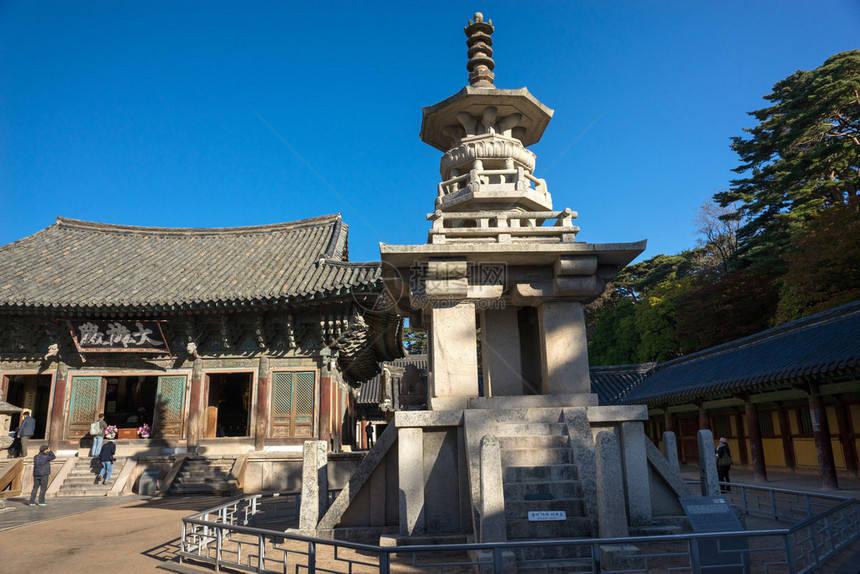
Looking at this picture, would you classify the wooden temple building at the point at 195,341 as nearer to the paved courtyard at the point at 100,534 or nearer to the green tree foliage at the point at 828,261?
the paved courtyard at the point at 100,534

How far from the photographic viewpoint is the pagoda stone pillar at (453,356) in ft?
27.3

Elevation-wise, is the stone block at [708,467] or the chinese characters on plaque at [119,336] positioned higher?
the chinese characters on plaque at [119,336]

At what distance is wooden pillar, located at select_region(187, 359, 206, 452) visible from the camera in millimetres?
18016

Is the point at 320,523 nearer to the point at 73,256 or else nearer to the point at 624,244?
the point at 624,244

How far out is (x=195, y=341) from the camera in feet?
60.6

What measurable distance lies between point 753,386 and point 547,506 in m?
12.8

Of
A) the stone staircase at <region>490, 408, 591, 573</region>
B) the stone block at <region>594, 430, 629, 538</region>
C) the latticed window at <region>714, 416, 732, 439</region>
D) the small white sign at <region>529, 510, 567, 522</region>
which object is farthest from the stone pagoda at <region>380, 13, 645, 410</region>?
the latticed window at <region>714, 416, 732, 439</region>

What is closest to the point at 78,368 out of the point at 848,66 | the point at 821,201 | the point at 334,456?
the point at 334,456

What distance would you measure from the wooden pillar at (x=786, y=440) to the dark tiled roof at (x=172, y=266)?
1468 cm

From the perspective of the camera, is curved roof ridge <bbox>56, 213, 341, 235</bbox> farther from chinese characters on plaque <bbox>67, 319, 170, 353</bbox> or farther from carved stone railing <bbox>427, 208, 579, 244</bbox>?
carved stone railing <bbox>427, 208, 579, 244</bbox>

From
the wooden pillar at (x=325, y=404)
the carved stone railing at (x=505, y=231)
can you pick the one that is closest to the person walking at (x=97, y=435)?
the wooden pillar at (x=325, y=404)

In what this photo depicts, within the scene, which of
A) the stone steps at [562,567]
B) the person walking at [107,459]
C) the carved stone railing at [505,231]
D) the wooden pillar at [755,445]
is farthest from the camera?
the wooden pillar at [755,445]

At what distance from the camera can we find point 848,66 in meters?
26.8

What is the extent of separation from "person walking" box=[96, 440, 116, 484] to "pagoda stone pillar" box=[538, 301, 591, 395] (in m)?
14.7
